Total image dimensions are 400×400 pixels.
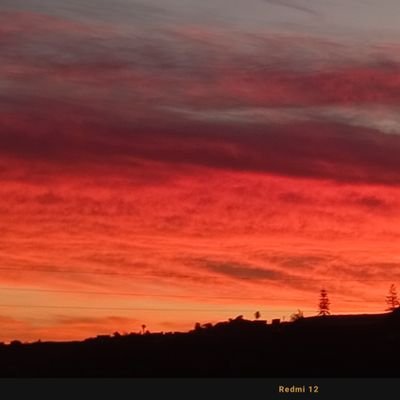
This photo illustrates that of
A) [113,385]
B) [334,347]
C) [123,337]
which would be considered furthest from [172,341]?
[113,385]

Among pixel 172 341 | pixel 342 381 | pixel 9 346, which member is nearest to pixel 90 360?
pixel 172 341

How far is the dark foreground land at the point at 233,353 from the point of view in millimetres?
85625

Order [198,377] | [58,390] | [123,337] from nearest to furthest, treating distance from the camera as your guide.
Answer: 1. [58,390]
2. [198,377]
3. [123,337]

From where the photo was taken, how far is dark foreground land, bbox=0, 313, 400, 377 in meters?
85.6

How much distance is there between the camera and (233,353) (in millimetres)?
88812

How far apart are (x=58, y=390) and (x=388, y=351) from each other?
2432cm

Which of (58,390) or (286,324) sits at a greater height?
(286,324)

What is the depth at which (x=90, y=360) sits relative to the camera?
92.1 m

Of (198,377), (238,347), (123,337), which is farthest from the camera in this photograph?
(123,337)

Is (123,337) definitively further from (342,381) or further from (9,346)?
(342,381)

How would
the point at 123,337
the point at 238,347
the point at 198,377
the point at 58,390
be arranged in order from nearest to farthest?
1. the point at 58,390
2. the point at 198,377
3. the point at 238,347
4. the point at 123,337

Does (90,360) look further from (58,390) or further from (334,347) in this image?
(58,390)

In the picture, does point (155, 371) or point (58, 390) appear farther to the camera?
point (155, 371)

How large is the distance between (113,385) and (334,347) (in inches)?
765
